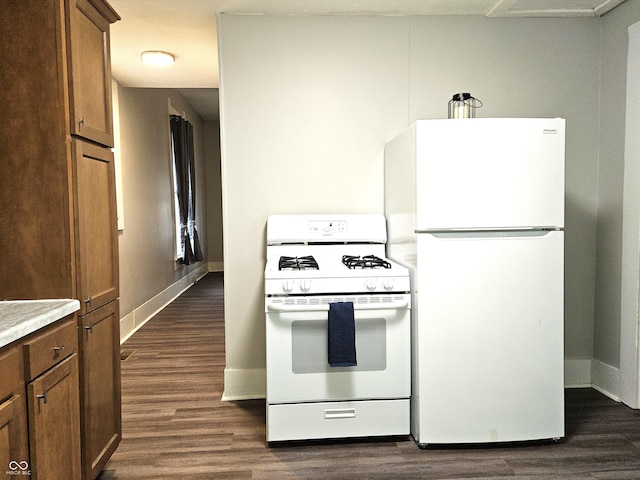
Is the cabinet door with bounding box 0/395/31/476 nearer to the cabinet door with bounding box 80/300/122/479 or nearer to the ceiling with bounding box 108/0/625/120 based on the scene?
the cabinet door with bounding box 80/300/122/479

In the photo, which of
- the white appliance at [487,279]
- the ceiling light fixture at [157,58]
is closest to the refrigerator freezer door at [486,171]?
the white appliance at [487,279]

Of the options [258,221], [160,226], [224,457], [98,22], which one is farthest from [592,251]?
[160,226]

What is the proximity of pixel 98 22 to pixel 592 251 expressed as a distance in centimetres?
308

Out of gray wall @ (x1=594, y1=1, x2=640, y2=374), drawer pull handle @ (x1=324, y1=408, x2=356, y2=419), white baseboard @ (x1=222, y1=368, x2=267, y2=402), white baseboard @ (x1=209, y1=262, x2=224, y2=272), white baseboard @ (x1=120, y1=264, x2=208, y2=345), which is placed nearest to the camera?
drawer pull handle @ (x1=324, y1=408, x2=356, y2=419)

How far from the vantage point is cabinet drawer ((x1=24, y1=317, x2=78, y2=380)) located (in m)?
1.46

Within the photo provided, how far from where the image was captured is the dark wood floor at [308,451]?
7.49 feet

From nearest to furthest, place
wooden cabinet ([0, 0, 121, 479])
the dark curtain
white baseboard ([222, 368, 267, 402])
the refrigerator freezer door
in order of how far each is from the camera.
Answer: wooden cabinet ([0, 0, 121, 479]), the refrigerator freezer door, white baseboard ([222, 368, 267, 402]), the dark curtain

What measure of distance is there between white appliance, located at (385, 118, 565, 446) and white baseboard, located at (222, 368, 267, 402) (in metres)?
1.11

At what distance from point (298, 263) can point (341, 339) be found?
0.48 metres

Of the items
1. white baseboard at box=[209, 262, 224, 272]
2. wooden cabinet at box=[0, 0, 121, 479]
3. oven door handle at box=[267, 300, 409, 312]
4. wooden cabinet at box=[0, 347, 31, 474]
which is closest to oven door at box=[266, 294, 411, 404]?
oven door handle at box=[267, 300, 409, 312]

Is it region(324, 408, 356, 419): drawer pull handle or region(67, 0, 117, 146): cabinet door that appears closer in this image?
region(67, 0, 117, 146): cabinet door

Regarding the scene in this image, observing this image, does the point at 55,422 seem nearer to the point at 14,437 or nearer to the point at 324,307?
the point at 14,437

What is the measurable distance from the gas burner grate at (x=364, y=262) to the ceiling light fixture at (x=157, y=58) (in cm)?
211

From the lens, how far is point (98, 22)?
2053 mm
